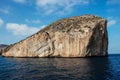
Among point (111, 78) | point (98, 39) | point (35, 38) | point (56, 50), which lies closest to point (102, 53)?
point (98, 39)

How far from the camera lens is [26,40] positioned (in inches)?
4560

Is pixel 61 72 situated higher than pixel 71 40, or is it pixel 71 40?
pixel 71 40

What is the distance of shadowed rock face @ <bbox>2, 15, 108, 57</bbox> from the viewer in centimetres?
10494

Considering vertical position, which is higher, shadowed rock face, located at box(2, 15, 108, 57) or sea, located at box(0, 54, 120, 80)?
shadowed rock face, located at box(2, 15, 108, 57)

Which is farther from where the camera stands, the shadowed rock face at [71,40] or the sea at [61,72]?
the shadowed rock face at [71,40]

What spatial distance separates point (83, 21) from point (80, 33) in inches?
432

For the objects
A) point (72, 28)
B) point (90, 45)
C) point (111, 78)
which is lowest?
point (111, 78)

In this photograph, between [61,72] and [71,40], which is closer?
[61,72]

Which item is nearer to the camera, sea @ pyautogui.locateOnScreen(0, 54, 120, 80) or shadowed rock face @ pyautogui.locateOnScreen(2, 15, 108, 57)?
sea @ pyautogui.locateOnScreen(0, 54, 120, 80)

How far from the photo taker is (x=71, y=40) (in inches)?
4181

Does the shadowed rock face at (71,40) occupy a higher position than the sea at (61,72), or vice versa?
the shadowed rock face at (71,40)

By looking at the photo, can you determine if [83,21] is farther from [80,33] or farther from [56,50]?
[56,50]

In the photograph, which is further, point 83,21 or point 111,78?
point 83,21

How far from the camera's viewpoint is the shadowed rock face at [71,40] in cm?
10494
